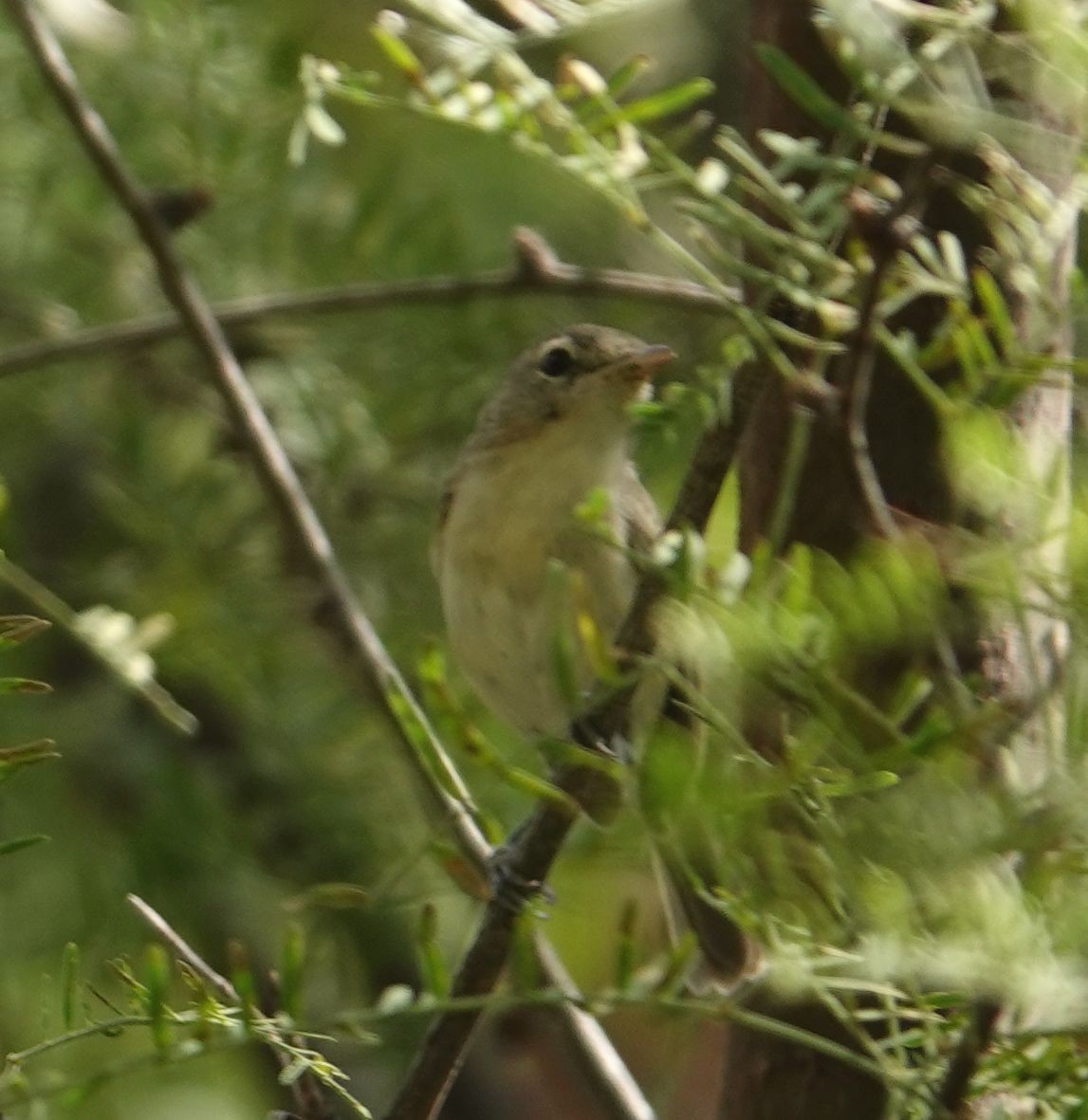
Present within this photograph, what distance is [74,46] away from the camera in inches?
111

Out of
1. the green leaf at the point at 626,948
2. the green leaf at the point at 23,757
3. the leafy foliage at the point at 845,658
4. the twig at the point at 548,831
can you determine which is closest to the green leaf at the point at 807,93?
the leafy foliage at the point at 845,658

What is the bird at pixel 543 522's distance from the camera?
236 cm

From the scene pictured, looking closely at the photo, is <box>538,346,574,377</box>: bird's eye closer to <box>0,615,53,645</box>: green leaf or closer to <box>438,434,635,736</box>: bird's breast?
<box>438,434,635,736</box>: bird's breast

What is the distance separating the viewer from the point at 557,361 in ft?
8.27

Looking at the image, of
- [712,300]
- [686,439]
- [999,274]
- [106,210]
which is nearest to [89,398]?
[106,210]

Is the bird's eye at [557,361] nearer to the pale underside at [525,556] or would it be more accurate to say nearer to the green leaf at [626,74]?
the pale underside at [525,556]

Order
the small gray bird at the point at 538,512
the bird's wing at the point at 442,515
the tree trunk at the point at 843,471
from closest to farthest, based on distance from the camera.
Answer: the tree trunk at the point at 843,471
the small gray bird at the point at 538,512
the bird's wing at the point at 442,515

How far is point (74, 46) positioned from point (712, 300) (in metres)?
1.37

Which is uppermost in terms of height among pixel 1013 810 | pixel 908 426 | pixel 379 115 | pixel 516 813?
pixel 1013 810

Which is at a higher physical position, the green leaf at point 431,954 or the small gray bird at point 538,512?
the green leaf at point 431,954

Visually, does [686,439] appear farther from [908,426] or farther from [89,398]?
[89,398]

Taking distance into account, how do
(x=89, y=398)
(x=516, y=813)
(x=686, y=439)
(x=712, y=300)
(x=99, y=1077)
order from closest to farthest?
1. (x=99, y=1077)
2. (x=712, y=300)
3. (x=686, y=439)
4. (x=516, y=813)
5. (x=89, y=398)

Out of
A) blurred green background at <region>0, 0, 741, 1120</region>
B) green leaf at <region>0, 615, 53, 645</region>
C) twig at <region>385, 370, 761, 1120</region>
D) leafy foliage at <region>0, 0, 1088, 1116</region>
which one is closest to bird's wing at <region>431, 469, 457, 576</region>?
blurred green background at <region>0, 0, 741, 1120</region>

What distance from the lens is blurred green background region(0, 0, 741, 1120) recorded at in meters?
2.69
